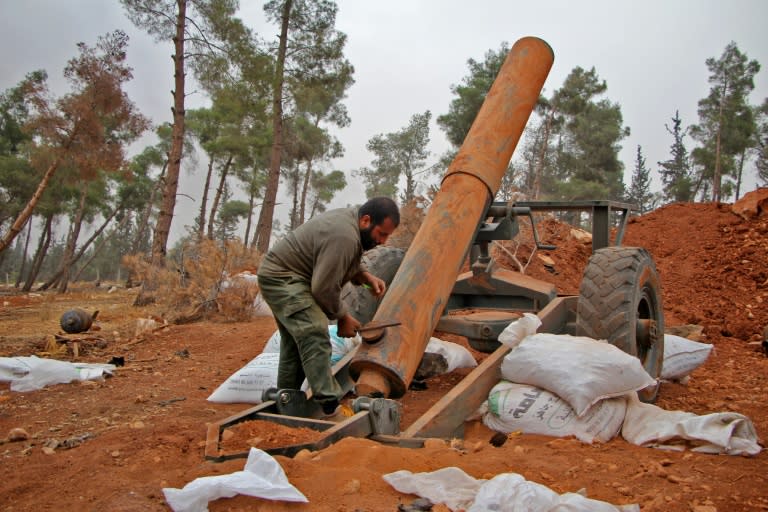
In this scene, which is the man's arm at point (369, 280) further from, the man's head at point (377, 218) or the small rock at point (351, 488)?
the small rock at point (351, 488)

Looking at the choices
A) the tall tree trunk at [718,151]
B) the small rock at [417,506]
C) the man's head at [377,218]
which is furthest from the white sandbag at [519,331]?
the tall tree trunk at [718,151]

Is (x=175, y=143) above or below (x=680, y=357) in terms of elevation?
above

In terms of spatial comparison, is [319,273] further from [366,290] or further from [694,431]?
[694,431]

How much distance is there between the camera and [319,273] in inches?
121

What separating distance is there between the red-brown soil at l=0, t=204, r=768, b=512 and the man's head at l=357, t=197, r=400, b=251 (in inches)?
45.2

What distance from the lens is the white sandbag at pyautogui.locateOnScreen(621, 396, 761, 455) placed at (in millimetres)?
2744

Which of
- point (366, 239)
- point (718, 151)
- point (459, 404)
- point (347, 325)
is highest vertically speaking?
point (718, 151)

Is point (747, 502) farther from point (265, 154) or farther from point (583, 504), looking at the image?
point (265, 154)

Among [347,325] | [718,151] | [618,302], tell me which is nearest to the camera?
[347,325]

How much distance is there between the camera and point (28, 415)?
3785 mm

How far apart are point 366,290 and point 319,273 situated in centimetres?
171

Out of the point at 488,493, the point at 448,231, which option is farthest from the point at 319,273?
the point at 488,493

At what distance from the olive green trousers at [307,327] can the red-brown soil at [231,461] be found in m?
0.62

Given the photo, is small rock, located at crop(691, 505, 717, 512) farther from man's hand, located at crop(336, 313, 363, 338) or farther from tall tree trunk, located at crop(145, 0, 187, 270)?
tall tree trunk, located at crop(145, 0, 187, 270)
